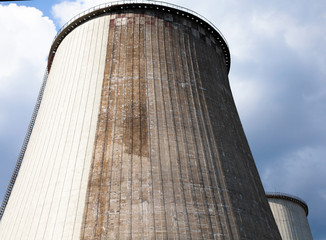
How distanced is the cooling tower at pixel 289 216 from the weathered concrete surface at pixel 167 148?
49.1 feet

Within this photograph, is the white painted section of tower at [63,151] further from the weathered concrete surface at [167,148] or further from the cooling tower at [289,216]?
the cooling tower at [289,216]

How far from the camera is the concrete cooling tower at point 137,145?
970 centimetres

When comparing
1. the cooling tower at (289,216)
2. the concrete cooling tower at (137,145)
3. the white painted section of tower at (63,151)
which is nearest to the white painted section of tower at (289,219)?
the cooling tower at (289,216)

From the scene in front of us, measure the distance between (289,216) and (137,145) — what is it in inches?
791

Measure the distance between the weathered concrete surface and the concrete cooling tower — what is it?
3cm

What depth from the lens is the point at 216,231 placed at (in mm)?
9758

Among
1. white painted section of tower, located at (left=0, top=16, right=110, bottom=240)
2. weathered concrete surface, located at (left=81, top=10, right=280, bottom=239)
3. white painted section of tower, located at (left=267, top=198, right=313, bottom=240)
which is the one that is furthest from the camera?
white painted section of tower, located at (left=267, top=198, right=313, bottom=240)

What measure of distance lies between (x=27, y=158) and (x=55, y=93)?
8.44ft

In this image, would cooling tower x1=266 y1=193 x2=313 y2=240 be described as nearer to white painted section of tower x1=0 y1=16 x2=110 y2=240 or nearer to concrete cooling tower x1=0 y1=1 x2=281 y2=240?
concrete cooling tower x1=0 y1=1 x2=281 y2=240

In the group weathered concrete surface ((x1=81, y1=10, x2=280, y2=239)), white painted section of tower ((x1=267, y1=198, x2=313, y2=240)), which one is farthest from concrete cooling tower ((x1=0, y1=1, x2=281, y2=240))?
white painted section of tower ((x1=267, y1=198, x2=313, y2=240))

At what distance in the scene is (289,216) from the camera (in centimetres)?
2670

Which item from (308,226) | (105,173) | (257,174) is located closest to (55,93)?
(105,173)

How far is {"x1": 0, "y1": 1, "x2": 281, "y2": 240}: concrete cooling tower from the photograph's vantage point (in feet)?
31.8

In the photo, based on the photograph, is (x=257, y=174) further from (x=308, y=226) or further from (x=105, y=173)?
(x=308, y=226)
